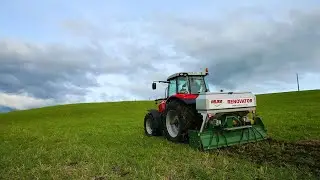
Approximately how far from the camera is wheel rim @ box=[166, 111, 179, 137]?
15.8 meters

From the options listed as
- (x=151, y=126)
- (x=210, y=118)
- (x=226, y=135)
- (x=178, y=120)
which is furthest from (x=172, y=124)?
(x=226, y=135)

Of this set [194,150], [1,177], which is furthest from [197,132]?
[1,177]

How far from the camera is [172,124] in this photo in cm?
1611

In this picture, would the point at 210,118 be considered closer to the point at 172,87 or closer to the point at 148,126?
the point at 172,87

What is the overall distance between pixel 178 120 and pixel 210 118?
170cm

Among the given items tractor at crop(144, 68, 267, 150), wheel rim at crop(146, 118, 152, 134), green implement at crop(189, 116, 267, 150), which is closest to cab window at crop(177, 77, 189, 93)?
tractor at crop(144, 68, 267, 150)

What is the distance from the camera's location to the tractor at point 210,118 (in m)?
13.5

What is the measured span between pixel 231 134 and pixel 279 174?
17.3ft

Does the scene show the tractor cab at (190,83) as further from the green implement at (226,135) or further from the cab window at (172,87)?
the green implement at (226,135)

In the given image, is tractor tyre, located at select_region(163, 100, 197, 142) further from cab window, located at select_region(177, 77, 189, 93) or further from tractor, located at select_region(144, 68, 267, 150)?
cab window, located at select_region(177, 77, 189, 93)

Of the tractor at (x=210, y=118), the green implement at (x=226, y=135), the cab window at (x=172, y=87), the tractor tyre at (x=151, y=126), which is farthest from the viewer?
the tractor tyre at (x=151, y=126)

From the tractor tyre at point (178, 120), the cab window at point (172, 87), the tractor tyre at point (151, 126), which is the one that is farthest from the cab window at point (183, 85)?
the tractor tyre at point (151, 126)

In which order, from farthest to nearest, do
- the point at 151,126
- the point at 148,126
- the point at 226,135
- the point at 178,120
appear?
the point at 148,126, the point at 151,126, the point at 178,120, the point at 226,135

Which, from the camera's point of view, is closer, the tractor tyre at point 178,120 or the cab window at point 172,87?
the tractor tyre at point 178,120
